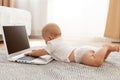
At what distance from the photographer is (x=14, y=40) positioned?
113 centimetres

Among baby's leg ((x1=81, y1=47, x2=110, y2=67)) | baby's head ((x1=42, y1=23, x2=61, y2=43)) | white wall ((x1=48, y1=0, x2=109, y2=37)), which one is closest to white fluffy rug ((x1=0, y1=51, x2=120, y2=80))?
baby's leg ((x1=81, y1=47, x2=110, y2=67))

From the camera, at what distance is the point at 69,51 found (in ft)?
3.28

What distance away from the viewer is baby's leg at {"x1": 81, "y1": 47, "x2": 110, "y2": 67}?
934mm

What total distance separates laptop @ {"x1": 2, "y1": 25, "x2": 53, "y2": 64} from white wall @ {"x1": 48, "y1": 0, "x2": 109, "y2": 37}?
66.3 inches

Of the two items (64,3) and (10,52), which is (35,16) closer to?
(64,3)

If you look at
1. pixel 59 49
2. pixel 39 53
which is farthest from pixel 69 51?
pixel 39 53

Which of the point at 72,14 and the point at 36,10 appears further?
the point at 36,10

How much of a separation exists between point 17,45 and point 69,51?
1.10 feet

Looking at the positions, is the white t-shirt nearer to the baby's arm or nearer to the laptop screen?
the baby's arm

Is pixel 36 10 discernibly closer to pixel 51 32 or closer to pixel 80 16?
pixel 80 16

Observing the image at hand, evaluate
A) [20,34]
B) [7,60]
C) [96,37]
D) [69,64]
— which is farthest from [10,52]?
[96,37]

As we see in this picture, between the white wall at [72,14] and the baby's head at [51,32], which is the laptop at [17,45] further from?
the white wall at [72,14]

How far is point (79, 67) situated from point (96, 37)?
6.54 feet

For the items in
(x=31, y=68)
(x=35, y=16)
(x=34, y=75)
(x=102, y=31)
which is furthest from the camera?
(x=35, y=16)
